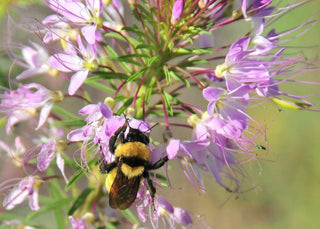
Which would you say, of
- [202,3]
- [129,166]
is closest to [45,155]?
[129,166]

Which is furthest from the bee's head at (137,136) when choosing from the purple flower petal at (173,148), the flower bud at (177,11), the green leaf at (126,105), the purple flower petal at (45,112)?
the flower bud at (177,11)

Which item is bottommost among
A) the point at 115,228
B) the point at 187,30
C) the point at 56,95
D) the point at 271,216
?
the point at 271,216

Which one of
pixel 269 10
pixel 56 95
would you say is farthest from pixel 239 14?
pixel 56 95

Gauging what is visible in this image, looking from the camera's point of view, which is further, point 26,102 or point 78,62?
point 26,102

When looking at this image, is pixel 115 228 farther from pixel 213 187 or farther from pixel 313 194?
pixel 313 194

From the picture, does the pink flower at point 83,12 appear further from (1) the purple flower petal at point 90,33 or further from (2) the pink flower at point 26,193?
(2) the pink flower at point 26,193

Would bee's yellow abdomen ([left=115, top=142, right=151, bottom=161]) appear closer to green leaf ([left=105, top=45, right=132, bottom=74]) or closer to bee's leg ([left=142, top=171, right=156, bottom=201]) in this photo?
bee's leg ([left=142, top=171, right=156, bottom=201])

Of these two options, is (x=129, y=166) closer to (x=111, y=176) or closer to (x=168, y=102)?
(x=111, y=176)
